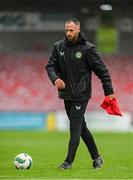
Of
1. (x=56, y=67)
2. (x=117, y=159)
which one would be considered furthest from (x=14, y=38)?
(x=56, y=67)

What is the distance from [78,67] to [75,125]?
0.83 m

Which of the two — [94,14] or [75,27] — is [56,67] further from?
[94,14]

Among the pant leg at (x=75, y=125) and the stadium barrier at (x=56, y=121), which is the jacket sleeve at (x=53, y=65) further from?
the stadium barrier at (x=56, y=121)

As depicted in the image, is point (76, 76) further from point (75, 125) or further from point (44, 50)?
point (44, 50)

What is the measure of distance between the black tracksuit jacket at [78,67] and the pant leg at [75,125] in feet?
0.34

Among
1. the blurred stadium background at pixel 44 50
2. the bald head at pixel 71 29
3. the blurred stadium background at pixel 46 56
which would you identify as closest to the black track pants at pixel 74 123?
the bald head at pixel 71 29

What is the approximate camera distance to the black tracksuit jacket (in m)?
10.6

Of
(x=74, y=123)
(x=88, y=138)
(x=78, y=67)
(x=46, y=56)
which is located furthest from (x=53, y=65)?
(x=46, y=56)

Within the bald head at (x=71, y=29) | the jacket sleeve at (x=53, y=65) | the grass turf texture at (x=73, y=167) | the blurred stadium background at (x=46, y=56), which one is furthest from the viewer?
the blurred stadium background at (x=46, y=56)

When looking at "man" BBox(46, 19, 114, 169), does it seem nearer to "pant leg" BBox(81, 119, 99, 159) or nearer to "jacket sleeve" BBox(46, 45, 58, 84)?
"jacket sleeve" BBox(46, 45, 58, 84)

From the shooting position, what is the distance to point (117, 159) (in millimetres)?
13555

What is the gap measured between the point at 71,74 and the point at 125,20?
2130 centimetres

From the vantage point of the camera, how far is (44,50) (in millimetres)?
32375

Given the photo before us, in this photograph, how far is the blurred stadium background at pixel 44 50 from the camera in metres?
29.9
